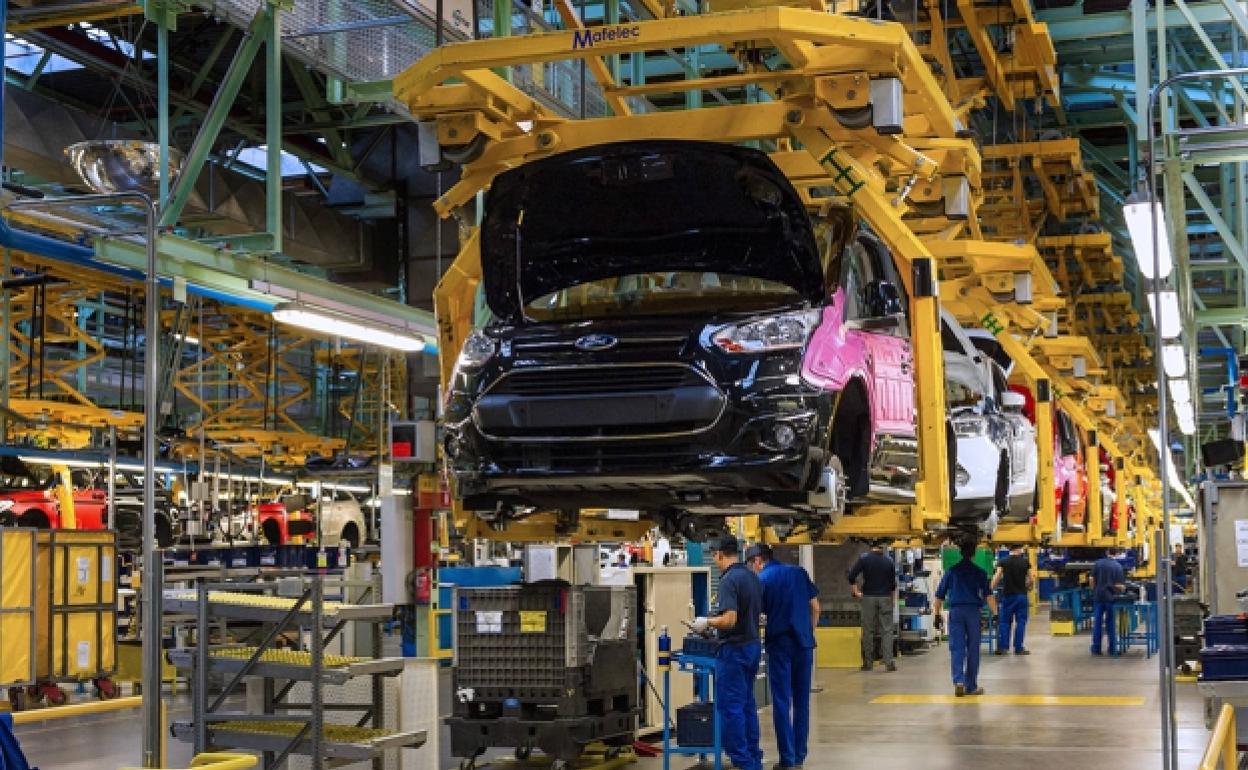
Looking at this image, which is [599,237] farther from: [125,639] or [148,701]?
[125,639]

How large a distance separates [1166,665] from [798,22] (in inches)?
125

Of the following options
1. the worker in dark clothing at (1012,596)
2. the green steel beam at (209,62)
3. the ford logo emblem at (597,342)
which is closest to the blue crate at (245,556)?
the green steel beam at (209,62)

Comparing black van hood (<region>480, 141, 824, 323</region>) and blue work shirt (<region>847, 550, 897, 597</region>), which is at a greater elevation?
black van hood (<region>480, 141, 824, 323</region>)

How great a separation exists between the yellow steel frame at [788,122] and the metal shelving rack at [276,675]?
1545 mm

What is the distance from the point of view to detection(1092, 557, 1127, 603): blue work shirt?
22156mm

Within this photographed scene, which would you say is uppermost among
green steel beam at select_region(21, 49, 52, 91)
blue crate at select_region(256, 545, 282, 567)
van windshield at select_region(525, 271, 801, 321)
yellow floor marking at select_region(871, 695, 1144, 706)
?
green steel beam at select_region(21, 49, 52, 91)

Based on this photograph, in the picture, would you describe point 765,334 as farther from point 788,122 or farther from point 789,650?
point 789,650

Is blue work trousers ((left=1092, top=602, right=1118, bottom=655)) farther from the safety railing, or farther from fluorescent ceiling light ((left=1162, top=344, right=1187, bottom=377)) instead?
the safety railing

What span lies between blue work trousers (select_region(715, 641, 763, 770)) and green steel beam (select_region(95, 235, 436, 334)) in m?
4.67

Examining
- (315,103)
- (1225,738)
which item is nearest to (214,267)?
(315,103)

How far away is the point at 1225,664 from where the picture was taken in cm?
728

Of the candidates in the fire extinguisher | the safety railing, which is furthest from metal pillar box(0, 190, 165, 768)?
the fire extinguisher

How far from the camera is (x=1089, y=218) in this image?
73.4 ft

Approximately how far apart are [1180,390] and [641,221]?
12.1 m
